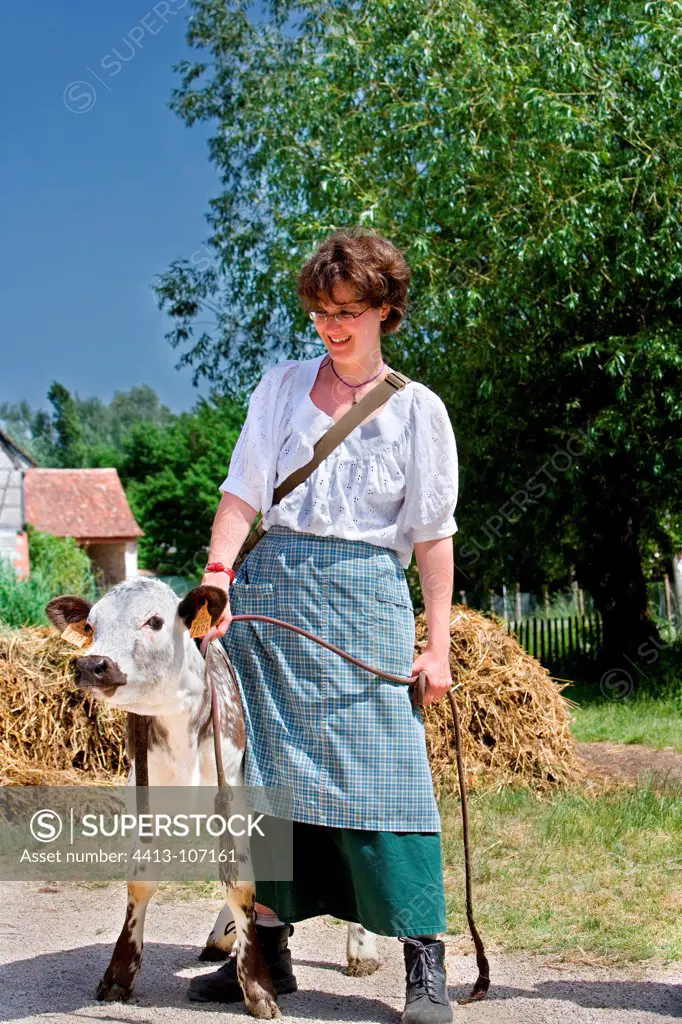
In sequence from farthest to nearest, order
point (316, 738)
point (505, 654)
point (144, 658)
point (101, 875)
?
point (505, 654), point (101, 875), point (316, 738), point (144, 658)

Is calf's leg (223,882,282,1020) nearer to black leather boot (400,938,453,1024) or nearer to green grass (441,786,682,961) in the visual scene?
black leather boot (400,938,453,1024)

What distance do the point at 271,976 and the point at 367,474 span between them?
168 cm

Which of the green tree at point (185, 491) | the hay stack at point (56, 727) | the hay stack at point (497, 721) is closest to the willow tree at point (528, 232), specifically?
the hay stack at point (497, 721)

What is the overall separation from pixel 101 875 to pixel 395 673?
2.79 metres

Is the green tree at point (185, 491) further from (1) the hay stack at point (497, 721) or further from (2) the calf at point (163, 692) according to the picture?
(2) the calf at point (163, 692)

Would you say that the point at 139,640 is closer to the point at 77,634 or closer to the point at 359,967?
the point at 77,634

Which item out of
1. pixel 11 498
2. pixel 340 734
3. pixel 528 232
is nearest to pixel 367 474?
pixel 340 734

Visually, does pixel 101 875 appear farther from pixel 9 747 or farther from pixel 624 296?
pixel 624 296

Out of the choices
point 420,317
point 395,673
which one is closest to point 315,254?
point 395,673

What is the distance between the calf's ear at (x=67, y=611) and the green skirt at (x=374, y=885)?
37.2 inches

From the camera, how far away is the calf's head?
9.87 ft

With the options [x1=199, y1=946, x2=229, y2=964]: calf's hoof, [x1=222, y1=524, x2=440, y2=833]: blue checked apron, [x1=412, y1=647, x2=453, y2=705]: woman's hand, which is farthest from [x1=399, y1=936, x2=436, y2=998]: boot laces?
[x1=199, y1=946, x2=229, y2=964]: calf's hoof

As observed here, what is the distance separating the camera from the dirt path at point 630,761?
788cm

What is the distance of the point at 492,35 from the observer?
535 inches
